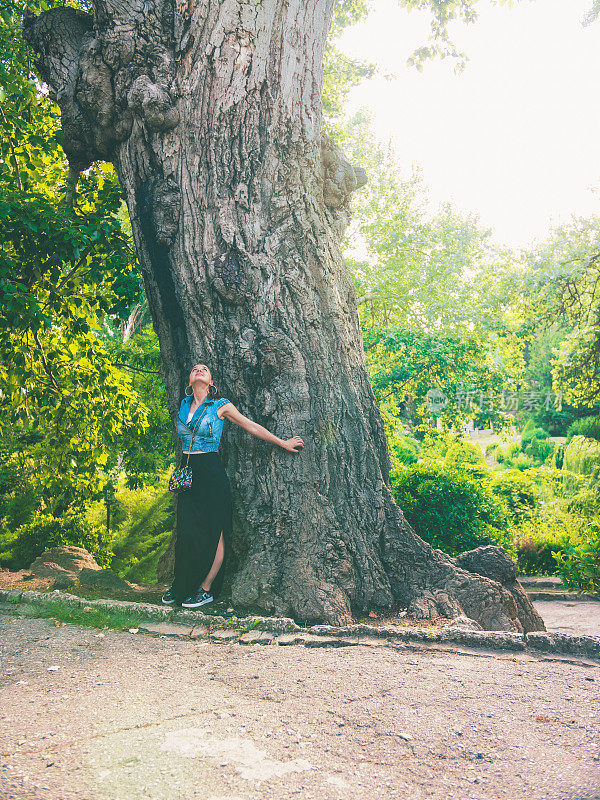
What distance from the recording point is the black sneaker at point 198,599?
13.9 feet

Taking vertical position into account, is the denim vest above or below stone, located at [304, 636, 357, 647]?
above

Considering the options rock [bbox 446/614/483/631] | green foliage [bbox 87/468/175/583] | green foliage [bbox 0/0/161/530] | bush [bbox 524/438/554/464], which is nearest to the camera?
rock [bbox 446/614/483/631]

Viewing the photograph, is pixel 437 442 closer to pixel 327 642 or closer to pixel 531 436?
pixel 327 642

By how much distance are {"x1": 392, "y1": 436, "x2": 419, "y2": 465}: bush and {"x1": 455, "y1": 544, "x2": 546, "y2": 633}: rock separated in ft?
35.2

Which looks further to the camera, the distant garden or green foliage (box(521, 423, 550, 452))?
green foliage (box(521, 423, 550, 452))

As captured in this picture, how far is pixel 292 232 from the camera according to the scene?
4602 millimetres

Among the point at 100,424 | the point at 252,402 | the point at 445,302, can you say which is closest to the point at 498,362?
the point at 445,302

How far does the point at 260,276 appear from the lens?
4.43m

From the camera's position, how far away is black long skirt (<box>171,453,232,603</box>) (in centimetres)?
430

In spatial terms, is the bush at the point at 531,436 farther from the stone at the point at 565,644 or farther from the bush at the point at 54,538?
the stone at the point at 565,644

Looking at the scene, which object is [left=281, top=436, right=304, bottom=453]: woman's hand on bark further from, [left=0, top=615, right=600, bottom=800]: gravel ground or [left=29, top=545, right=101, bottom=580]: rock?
[left=29, top=545, right=101, bottom=580]: rock

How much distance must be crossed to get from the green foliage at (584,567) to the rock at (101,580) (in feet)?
21.6

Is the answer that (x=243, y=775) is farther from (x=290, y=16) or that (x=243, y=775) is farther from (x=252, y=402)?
(x=290, y=16)

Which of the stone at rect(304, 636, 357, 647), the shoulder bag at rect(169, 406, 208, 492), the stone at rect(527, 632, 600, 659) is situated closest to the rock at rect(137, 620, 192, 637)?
the stone at rect(304, 636, 357, 647)
